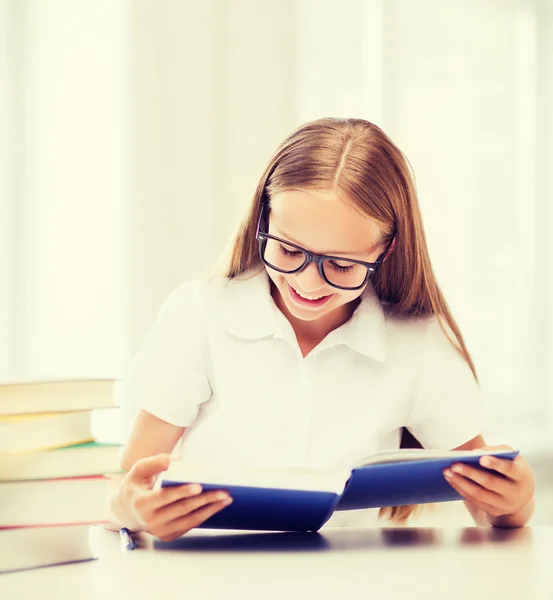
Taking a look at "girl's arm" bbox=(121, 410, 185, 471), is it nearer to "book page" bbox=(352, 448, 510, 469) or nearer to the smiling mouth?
the smiling mouth

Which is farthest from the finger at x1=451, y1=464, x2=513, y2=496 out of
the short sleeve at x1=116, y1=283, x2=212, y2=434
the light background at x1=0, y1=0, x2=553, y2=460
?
the light background at x1=0, y1=0, x2=553, y2=460

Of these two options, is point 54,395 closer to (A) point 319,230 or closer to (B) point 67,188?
(A) point 319,230

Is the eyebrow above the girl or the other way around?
above

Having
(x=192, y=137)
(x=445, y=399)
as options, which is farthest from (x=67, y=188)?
(x=445, y=399)

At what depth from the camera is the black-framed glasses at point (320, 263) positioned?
3.81 ft

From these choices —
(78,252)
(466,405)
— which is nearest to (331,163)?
(466,405)

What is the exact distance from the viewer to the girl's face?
1.16 meters

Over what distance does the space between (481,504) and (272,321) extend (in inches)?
19.5

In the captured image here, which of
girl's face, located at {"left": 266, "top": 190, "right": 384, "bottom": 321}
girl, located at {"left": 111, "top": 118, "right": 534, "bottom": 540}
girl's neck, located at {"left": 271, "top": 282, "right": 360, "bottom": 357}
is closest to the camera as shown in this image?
girl's face, located at {"left": 266, "top": 190, "right": 384, "bottom": 321}

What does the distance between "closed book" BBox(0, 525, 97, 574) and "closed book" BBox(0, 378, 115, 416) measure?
0.12 metres

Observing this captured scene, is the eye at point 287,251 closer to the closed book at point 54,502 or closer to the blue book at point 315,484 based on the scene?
the blue book at point 315,484

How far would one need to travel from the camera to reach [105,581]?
2.54ft

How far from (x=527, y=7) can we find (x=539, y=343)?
148cm

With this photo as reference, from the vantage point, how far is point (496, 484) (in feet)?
3.39
